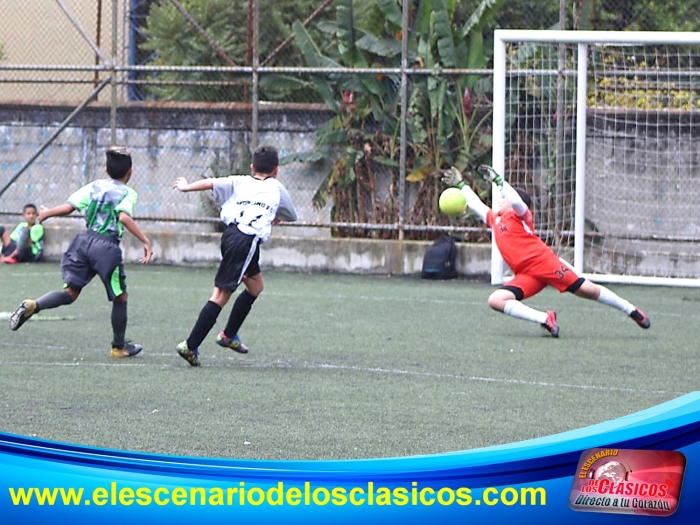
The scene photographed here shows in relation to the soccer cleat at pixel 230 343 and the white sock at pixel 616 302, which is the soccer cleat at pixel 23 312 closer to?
the soccer cleat at pixel 230 343

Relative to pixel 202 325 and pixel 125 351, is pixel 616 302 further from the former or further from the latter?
pixel 125 351

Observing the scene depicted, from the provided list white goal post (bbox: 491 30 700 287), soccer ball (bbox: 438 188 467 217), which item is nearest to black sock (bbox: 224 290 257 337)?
soccer ball (bbox: 438 188 467 217)

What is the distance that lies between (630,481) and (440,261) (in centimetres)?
1357

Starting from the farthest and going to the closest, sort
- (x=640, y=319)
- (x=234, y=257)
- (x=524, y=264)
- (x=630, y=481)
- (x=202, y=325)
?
(x=524, y=264) → (x=640, y=319) → (x=234, y=257) → (x=202, y=325) → (x=630, y=481)

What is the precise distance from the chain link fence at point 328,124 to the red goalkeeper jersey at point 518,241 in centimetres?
491

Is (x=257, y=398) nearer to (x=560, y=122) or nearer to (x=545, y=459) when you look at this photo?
(x=545, y=459)

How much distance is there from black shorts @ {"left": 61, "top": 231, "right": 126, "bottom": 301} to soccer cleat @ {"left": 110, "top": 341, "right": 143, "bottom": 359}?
1.10 ft

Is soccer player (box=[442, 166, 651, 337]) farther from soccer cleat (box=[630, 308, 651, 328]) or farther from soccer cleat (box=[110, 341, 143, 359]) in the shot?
soccer cleat (box=[110, 341, 143, 359])

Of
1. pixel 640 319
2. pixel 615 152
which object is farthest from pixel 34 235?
pixel 640 319

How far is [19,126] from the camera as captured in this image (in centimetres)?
1777

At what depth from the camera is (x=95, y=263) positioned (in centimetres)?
866

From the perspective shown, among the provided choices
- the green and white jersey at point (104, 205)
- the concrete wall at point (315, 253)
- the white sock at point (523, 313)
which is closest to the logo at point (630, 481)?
the green and white jersey at point (104, 205)

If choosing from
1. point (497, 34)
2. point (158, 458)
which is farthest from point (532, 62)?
point (158, 458)

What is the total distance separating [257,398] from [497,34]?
6.59 metres
